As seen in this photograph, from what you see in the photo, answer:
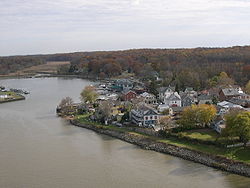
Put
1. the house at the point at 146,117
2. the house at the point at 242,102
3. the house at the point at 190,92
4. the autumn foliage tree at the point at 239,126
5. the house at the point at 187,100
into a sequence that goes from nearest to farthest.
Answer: the autumn foliage tree at the point at 239,126 < the house at the point at 146,117 < the house at the point at 242,102 < the house at the point at 187,100 < the house at the point at 190,92

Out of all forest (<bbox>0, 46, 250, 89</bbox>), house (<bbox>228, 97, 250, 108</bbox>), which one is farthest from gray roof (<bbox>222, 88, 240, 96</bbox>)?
forest (<bbox>0, 46, 250, 89</bbox>)

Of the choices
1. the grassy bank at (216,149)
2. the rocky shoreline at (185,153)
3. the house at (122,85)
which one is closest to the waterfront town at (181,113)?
the grassy bank at (216,149)

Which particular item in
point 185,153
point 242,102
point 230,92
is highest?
→ point 230,92

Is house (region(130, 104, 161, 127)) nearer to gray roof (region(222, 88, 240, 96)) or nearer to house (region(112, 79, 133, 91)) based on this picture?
gray roof (region(222, 88, 240, 96))

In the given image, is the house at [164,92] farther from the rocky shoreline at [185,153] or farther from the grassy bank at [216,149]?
the grassy bank at [216,149]

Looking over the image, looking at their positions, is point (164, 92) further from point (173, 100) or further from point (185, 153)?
point (185, 153)

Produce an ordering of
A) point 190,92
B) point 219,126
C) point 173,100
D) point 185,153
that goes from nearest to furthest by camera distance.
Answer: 1. point 185,153
2. point 219,126
3. point 173,100
4. point 190,92

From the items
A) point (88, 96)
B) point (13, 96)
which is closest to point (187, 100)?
point (88, 96)

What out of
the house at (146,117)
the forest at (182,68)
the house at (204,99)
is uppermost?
the forest at (182,68)

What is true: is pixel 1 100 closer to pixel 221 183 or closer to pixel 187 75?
pixel 187 75
